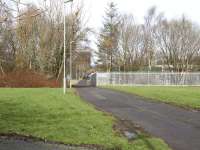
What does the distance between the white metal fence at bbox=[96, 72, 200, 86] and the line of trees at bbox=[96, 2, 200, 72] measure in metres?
14.6

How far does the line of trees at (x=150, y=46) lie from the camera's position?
90.8 metres

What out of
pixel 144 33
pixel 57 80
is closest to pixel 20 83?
pixel 57 80

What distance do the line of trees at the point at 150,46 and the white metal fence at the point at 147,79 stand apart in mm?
14592

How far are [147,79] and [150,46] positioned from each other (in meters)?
20.4

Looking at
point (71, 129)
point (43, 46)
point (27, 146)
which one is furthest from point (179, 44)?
point (27, 146)

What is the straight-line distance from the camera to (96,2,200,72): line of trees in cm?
9075

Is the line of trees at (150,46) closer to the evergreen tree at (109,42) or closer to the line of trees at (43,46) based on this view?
the evergreen tree at (109,42)

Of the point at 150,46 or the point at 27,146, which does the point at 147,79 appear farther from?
the point at 27,146

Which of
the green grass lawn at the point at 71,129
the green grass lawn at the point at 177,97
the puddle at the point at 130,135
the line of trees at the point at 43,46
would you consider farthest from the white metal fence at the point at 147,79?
the puddle at the point at 130,135

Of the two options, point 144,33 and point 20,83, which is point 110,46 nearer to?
point 144,33

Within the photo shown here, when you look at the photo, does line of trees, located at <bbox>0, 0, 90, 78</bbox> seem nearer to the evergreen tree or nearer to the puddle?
the evergreen tree

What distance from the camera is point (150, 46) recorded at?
92.8 m

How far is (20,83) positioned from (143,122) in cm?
4412

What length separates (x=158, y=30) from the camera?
93.8 meters
